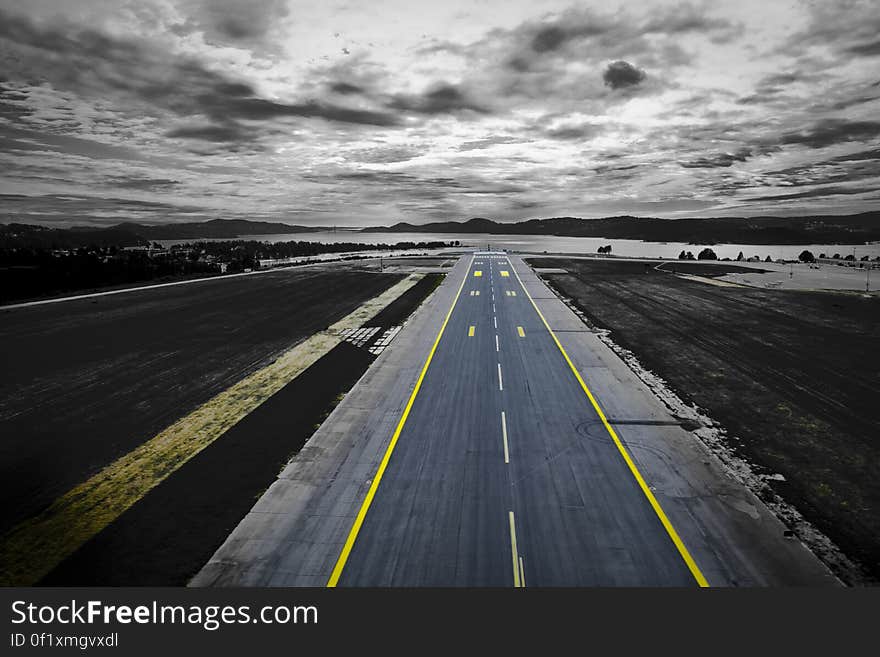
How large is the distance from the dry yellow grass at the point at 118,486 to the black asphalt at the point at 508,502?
283 inches

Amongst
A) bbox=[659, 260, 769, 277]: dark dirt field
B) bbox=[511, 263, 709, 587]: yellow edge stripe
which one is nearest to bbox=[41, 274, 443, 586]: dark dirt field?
bbox=[511, 263, 709, 587]: yellow edge stripe

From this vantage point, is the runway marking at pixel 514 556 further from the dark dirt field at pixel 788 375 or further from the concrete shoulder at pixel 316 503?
the dark dirt field at pixel 788 375

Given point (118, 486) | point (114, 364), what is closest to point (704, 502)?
point (118, 486)

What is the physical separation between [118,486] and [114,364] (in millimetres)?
15075

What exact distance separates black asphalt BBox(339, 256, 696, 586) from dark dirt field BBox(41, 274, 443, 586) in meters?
3.83

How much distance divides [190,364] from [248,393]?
6960 millimetres

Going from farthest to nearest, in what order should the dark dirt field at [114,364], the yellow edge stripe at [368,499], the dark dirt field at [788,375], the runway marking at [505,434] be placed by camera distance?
1. the dark dirt field at [114,364]
2. the runway marking at [505,434]
3. the dark dirt field at [788,375]
4. the yellow edge stripe at [368,499]

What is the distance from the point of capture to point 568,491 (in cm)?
1312

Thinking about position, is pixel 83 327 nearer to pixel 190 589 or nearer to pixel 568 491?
pixel 190 589

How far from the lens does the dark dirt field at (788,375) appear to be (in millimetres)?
13258

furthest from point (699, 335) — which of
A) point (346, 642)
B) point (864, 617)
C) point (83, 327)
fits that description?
point (83, 327)

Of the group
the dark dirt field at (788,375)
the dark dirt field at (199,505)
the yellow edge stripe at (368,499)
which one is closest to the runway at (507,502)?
the yellow edge stripe at (368,499)

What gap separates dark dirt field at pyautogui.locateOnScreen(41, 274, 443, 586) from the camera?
33.5 ft

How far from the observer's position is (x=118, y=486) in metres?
13.8
